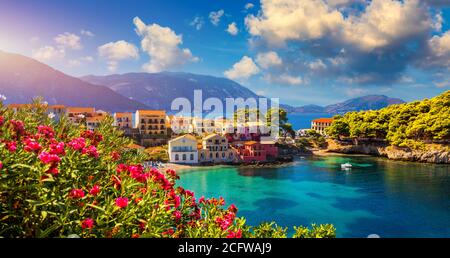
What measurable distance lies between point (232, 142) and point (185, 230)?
180ft

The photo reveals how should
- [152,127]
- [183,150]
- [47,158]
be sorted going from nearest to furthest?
[47,158], [183,150], [152,127]

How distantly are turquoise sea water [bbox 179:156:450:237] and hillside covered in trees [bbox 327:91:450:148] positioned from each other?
6.95 m

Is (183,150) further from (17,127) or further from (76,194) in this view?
(76,194)

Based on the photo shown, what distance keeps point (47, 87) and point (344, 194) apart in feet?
621

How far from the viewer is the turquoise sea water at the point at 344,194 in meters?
24.5

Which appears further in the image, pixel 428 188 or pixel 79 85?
pixel 79 85

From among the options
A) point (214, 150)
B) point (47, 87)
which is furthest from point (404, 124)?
point (47, 87)

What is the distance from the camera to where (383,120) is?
6475cm

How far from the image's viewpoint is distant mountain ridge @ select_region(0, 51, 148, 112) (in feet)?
530

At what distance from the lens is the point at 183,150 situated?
50.2m

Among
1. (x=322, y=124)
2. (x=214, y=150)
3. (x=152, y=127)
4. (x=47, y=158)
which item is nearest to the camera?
(x=47, y=158)

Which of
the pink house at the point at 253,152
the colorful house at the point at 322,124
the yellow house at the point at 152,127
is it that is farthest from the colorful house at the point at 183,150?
the colorful house at the point at 322,124
